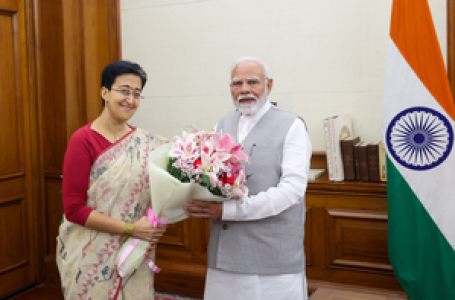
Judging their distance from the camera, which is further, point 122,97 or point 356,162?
point 356,162

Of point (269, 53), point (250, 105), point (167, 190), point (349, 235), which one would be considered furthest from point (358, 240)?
point (167, 190)

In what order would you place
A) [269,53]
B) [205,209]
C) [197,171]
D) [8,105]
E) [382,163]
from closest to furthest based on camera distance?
1. [197,171]
2. [205,209]
3. [382,163]
4. [269,53]
5. [8,105]

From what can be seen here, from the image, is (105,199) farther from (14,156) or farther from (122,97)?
(14,156)

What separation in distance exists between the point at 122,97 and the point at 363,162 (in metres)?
1.56

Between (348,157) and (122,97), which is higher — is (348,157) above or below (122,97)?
below

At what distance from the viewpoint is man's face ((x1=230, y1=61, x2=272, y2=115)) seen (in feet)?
6.16

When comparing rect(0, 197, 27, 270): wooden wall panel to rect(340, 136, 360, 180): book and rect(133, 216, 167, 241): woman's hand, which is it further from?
rect(340, 136, 360, 180): book

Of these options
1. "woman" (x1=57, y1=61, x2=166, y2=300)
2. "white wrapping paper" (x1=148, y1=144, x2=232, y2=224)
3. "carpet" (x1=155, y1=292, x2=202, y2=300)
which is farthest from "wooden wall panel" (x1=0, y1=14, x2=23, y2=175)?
"white wrapping paper" (x1=148, y1=144, x2=232, y2=224)

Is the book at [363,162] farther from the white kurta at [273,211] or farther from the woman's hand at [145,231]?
the woman's hand at [145,231]

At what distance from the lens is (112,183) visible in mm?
1787

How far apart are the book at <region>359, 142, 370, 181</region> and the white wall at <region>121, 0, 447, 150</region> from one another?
0.96ft

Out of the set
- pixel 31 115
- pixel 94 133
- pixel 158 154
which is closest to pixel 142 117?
pixel 31 115

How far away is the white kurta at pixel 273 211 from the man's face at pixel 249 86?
5.8 inches

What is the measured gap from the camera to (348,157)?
2.68 metres
